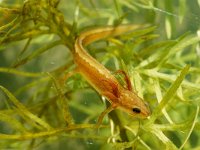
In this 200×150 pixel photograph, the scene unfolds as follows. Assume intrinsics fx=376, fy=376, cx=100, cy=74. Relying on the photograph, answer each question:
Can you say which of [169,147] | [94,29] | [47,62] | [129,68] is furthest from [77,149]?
[169,147]

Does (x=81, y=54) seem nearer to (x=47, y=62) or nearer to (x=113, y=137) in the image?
(x=113, y=137)

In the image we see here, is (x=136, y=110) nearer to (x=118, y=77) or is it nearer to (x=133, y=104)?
(x=133, y=104)

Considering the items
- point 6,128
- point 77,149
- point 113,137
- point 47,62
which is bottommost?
point 77,149

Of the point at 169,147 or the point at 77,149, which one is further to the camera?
the point at 77,149

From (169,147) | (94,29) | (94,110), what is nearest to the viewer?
(169,147)

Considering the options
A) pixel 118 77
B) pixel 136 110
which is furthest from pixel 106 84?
pixel 136 110
